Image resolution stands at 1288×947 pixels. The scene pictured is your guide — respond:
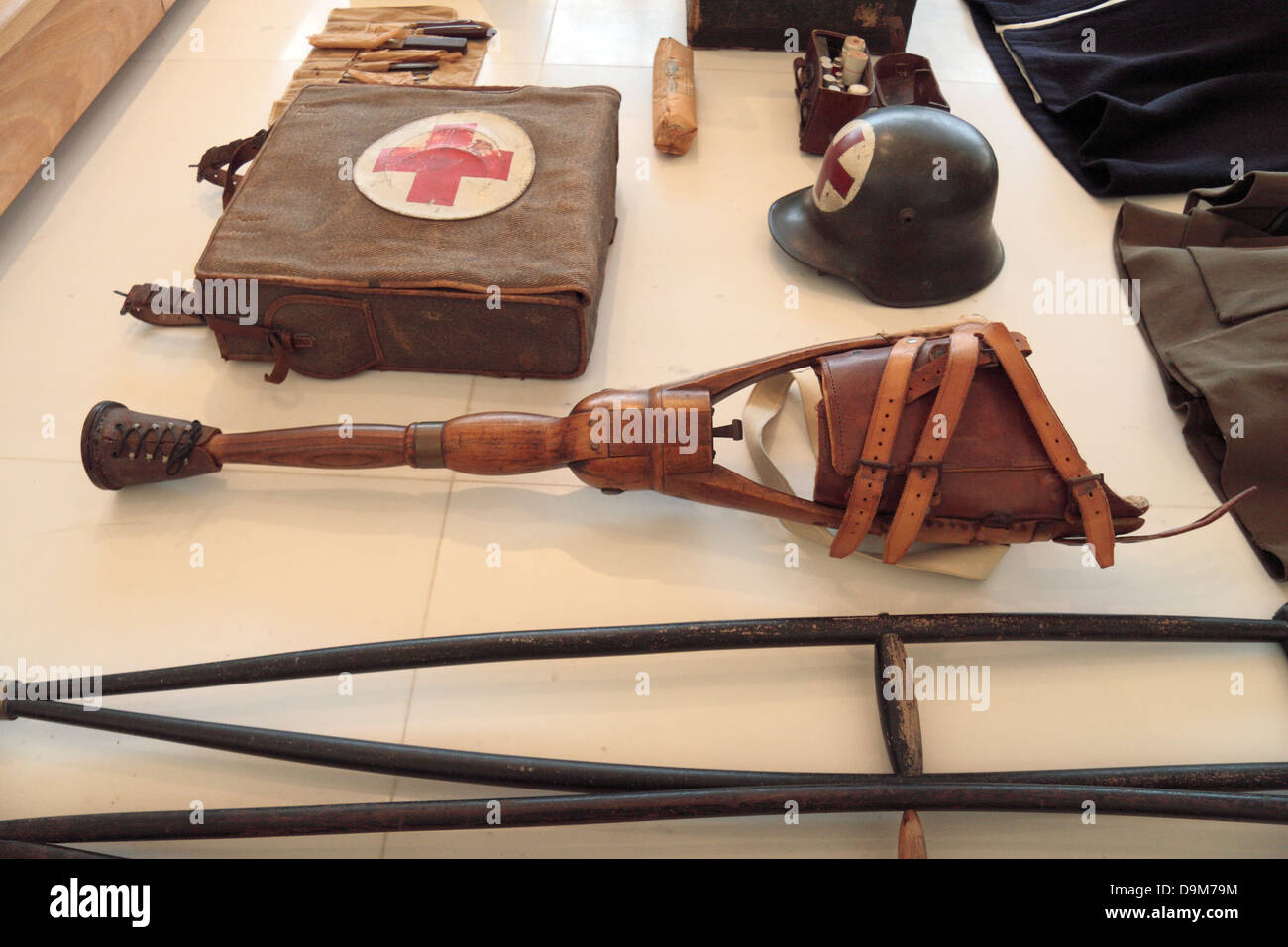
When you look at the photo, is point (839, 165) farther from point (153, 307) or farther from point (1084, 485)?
point (153, 307)

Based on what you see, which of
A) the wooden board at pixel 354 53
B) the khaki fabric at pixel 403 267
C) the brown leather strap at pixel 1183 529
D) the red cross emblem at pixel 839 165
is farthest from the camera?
the wooden board at pixel 354 53

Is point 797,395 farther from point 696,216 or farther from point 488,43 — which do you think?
point 488,43

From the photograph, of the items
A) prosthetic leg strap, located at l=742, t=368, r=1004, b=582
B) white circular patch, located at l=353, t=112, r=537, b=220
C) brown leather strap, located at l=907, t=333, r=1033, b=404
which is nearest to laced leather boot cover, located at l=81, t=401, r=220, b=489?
white circular patch, located at l=353, t=112, r=537, b=220

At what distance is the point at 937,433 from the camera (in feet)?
5.50

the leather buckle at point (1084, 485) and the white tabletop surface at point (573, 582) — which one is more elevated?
the leather buckle at point (1084, 485)

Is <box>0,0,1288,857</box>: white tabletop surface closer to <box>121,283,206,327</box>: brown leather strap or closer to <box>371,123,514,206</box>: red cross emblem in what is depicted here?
<box>121,283,206,327</box>: brown leather strap

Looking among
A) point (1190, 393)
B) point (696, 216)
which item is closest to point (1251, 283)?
point (1190, 393)

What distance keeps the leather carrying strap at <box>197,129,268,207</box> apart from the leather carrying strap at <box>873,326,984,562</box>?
197 centimetres

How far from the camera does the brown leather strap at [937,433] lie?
168 cm

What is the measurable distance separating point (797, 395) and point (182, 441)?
140cm

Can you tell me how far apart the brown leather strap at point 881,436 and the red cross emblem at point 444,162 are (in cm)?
115

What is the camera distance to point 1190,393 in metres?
2.18
